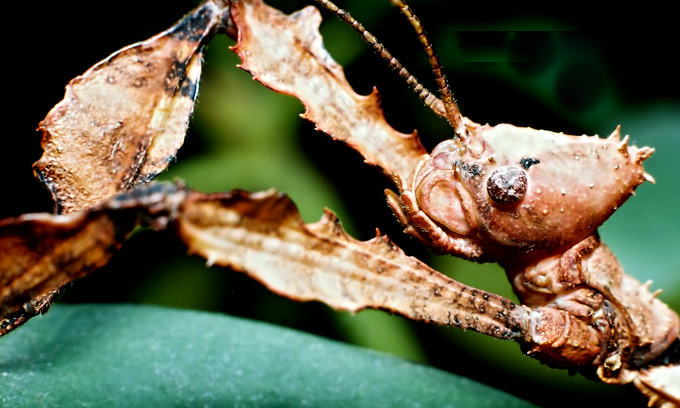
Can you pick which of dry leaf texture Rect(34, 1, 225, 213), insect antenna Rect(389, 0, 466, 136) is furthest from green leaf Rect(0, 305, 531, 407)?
insect antenna Rect(389, 0, 466, 136)

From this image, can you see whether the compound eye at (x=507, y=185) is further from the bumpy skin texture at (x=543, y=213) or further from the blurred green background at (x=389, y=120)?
the blurred green background at (x=389, y=120)

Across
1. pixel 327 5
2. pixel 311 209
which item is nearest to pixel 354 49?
pixel 311 209

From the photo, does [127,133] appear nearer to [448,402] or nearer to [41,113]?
[448,402]

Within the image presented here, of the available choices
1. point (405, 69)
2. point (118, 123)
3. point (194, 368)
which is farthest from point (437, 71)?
point (194, 368)

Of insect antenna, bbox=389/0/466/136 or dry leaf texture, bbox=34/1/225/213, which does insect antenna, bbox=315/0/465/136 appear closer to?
insect antenna, bbox=389/0/466/136

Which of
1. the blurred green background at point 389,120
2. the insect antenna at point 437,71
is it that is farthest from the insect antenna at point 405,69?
the blurred green background at point 389,120
